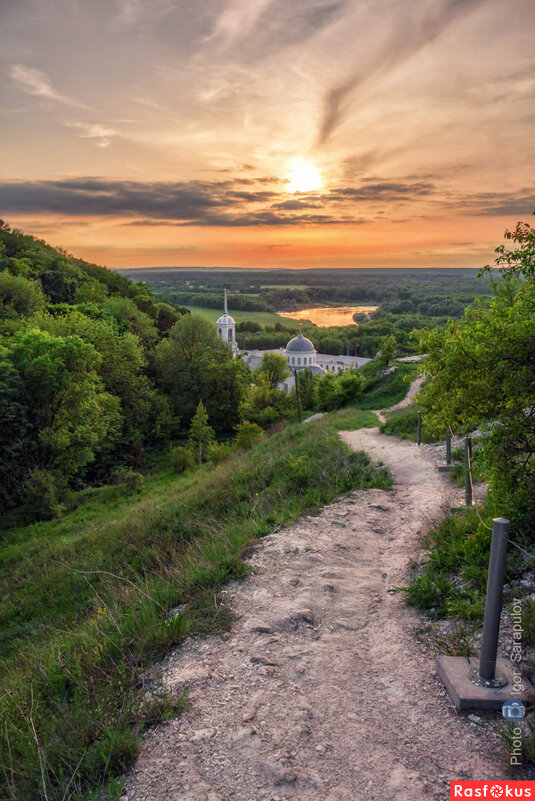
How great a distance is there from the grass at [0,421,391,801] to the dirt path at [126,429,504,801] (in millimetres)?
351

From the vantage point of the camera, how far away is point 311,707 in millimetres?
4793

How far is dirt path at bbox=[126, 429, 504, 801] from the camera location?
395 cm

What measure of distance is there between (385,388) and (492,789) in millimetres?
34966

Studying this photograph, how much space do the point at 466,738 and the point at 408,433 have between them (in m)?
17.7

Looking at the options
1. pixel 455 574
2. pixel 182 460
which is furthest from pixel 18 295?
pixel 455 574

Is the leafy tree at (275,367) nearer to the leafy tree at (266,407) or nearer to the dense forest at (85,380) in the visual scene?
the dense forest at (85,380)

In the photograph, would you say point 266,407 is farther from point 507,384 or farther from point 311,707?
point 311,707

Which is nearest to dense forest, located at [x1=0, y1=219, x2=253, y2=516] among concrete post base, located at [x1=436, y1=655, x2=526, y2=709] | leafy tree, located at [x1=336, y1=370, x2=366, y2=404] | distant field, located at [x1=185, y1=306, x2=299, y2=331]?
leafy tree, located at [x1=336, y1=370, x2=366, y2=404]

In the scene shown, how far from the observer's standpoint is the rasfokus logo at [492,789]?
373 centimetres

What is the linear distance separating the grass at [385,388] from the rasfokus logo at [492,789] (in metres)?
30.3

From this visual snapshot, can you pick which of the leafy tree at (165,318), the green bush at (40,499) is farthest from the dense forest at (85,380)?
the leafy tree at (165,318)

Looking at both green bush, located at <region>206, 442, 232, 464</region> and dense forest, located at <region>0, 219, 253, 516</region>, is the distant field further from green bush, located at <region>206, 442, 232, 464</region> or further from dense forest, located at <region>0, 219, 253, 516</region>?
green bush, located at <region>206, 442, 232, 464</region>

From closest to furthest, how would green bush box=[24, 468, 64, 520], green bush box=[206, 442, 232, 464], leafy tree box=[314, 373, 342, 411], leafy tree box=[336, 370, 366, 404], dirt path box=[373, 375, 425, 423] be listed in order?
green bush box=[24, 468, 64, 520] < green bush box=[206, 442, 232, 464] < dirt path box=[373, 375, 425, 423] < leafy tree box=[336, 370, 366, 404] < leafy tree box=[314, 373, 342, 411]

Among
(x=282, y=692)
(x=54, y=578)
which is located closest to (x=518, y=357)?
(x=282, y=692)
